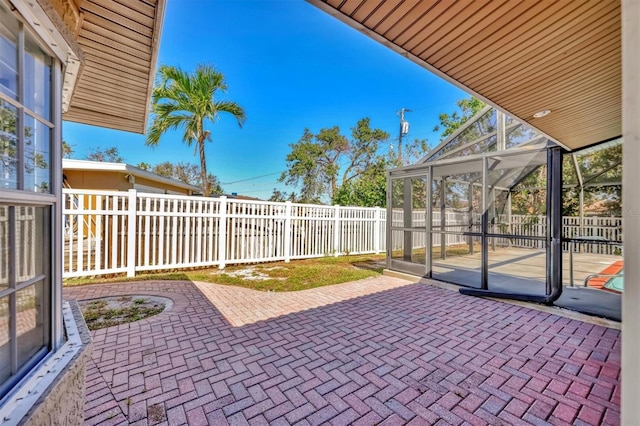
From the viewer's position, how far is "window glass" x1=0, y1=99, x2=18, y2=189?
113cm

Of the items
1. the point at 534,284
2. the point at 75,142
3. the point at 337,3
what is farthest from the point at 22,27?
the point at 75,142

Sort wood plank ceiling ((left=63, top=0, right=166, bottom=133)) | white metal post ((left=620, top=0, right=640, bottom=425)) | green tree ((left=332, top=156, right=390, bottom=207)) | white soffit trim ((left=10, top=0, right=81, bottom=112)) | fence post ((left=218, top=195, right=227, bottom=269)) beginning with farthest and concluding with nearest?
green tree ((left=332, top=156, right=390, bottom=207)), fence post ((left=218, top=195, right=227, bottom=269)), wood plank ceiling ((left=63, top=0, right=166, bottom=133)), white soffit trim ((left=10, top=0, right=81, bottom=112)), white metal post ((left=620, top=0, right=640, bottom=425))

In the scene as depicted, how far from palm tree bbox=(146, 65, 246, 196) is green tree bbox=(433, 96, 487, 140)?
11.0 metres

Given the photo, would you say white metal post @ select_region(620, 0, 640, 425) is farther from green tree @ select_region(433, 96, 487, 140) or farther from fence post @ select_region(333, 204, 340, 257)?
green tree @ select_region(433, 96, 487, 140)

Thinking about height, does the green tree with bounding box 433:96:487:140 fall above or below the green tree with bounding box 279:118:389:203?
above

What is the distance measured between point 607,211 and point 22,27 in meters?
8.95

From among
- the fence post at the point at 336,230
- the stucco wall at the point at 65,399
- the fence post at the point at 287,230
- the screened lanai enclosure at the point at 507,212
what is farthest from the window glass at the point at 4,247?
the fence post at the point at 336,230

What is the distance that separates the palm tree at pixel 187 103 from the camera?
351 inches

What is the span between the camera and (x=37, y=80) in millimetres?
1391

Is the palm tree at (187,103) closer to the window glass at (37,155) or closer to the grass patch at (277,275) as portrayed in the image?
the grass patch at (277,275)

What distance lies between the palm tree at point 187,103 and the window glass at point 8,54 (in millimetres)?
8856

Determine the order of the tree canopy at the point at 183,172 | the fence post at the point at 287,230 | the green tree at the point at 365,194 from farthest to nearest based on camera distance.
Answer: the tree canopy at the point at 183,172, the green tree at the point at 365,194, the fence post at the point at 287,230

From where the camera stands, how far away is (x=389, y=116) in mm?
18016

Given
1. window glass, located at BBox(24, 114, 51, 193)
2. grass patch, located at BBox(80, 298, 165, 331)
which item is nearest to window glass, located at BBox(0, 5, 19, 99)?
window glass, located at BBox(24, 114, 51, 193)
